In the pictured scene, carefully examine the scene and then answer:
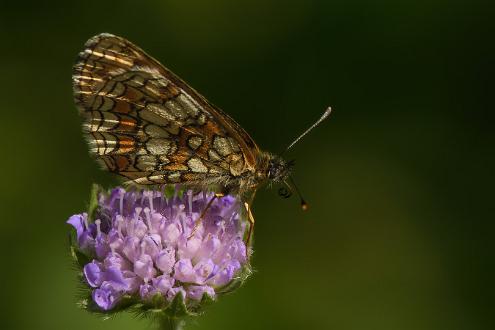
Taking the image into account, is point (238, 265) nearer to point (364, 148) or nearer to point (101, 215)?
point (101, 215)

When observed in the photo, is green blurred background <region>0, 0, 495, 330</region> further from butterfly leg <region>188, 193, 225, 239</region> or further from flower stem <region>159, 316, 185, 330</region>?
flower stem <region>159, 316, 185, 330</region>

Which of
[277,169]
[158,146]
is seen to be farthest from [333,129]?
[158,146]

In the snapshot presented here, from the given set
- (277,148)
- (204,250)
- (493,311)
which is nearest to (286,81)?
(277,148)

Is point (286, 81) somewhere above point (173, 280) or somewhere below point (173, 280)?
above

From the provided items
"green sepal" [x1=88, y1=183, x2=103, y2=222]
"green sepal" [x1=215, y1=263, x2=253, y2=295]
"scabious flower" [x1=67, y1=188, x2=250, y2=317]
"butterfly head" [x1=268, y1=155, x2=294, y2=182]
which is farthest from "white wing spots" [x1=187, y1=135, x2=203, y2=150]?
"green sepal" [x1=215, y1=263, x2=253, y2=295]

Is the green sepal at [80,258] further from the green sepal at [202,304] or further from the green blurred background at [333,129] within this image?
the green blurred background at [333,129]

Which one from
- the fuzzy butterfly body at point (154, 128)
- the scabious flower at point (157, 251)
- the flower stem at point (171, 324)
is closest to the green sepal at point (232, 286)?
the scabious flower at point (157, 251)
